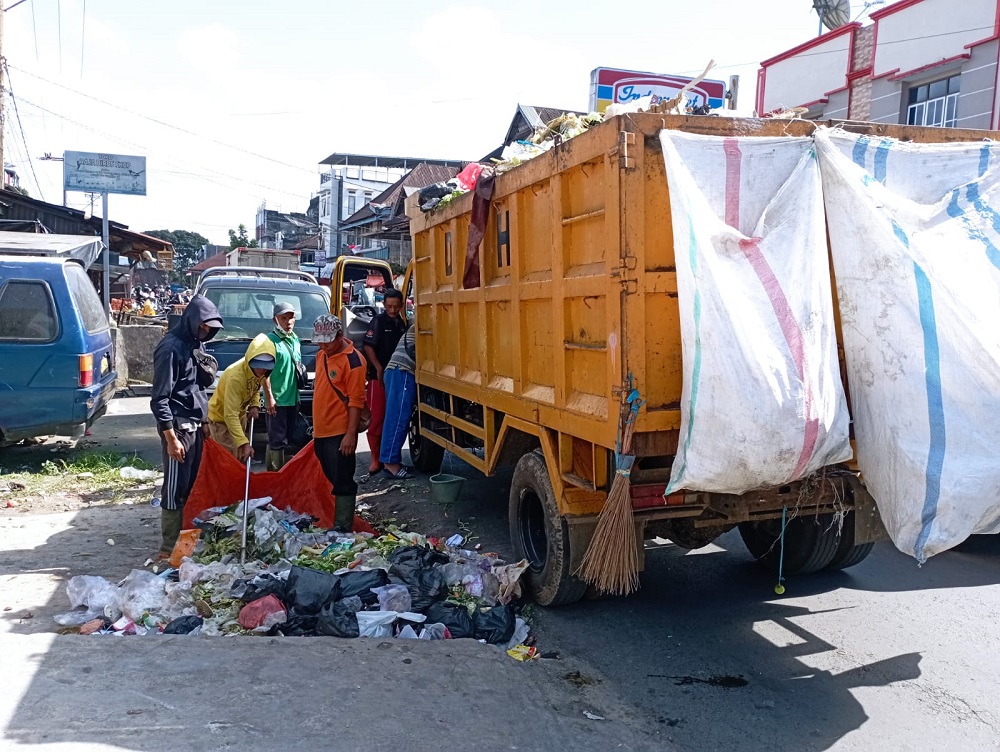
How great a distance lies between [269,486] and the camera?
223 inches

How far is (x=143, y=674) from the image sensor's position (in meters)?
3.52

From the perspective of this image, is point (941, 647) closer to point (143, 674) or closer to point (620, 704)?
point (620, 704)

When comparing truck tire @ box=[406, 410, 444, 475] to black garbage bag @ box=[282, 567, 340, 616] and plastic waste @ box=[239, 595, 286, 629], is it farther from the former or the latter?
plastic waste @ box=[239, 595, 286, 629]

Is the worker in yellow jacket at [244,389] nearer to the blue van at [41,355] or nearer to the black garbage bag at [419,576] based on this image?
the black garbage bag at [419,576]

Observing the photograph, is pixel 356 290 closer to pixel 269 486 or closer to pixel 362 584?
pixel 269 486

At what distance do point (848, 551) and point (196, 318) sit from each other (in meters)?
4.28

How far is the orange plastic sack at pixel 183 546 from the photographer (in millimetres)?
5016

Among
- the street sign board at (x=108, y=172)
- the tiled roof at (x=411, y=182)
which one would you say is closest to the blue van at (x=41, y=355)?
the street sign board at (x=108, y=172)

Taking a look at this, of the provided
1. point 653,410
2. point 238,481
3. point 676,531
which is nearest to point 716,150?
point 653,410

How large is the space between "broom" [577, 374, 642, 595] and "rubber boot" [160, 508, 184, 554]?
9.50 feet

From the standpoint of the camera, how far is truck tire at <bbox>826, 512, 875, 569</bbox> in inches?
188

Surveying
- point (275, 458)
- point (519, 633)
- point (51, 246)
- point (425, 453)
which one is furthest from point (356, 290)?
point (519, 633)

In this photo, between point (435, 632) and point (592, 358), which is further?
point (435, 632)

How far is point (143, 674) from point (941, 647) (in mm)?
3809
